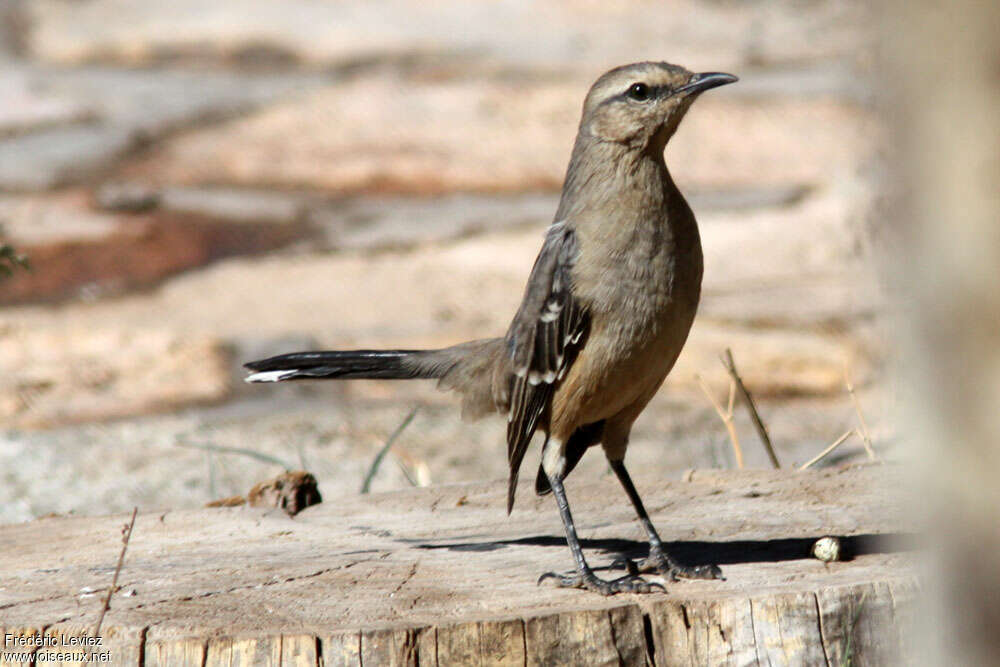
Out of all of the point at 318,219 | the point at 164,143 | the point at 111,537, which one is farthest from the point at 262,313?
the point at 111,537

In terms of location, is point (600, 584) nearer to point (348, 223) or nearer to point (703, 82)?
point (703, 82)

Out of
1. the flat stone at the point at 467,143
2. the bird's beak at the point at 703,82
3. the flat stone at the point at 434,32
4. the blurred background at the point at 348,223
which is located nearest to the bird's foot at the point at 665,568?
the bird's beak at the point at 703,82

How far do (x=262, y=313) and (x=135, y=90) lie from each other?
2.21 meters

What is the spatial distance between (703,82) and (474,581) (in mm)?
1211

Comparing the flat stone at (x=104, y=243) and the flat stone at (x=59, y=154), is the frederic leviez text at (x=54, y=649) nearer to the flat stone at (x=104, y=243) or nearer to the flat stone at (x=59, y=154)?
the flat stone at (x=104, y=243)

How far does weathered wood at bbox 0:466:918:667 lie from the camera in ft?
7.60

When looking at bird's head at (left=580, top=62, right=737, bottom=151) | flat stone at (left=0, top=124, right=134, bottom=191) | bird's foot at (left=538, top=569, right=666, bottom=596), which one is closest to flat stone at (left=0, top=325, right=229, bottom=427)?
flat stone at (left=0, top=124, right=134, bottom=191)

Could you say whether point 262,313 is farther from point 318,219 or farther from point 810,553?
point 810,553

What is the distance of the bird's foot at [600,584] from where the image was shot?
260 centimetres

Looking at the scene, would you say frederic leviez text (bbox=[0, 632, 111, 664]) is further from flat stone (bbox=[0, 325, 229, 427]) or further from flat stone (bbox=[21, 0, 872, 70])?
flat stone (bbox=[21, 0, 872, 70])

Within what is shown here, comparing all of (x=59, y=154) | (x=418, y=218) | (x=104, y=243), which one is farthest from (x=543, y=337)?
(x=59, y=154)

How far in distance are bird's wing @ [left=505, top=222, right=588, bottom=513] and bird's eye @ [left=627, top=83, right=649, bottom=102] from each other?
0.33 meters

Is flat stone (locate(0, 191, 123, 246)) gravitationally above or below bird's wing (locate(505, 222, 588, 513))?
below

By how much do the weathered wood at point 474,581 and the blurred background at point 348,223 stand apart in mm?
707
